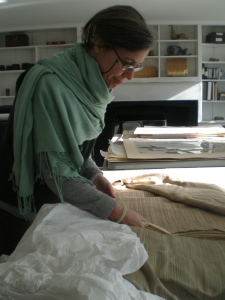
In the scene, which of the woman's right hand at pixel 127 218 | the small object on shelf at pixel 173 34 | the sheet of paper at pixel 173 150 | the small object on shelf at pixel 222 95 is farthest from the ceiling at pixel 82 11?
the woman's right hand at pixel 127 218

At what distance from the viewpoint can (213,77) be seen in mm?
5172

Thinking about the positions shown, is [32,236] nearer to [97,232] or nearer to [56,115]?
[97,232]

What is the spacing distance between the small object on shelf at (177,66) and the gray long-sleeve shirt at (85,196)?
470cm

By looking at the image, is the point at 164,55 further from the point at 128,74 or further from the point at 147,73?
the point at 128,74

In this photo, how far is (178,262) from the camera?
0.53 m

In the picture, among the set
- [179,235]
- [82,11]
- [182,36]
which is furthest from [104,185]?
[182,36]

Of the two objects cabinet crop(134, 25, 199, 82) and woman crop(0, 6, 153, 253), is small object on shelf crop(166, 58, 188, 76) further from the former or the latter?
woman crop(0, 6, 153, 253)

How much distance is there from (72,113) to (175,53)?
4.67 meters

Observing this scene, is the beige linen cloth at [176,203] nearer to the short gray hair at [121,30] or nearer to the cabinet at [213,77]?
the short gray hair at [121,30]

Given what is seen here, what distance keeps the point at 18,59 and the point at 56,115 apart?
16.9ft

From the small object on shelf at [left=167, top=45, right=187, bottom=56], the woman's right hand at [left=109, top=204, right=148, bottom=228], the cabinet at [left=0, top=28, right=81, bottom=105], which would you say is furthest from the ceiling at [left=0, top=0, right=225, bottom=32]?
the woman's right hand at [left=109, top=204, right=148, bottom=228]

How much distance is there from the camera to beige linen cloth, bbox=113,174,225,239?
0.68m

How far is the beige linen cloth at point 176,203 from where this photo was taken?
678mm

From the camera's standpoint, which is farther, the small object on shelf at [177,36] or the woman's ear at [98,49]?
the small object on shelf at [177,36]
